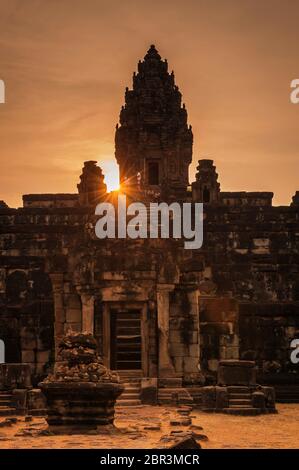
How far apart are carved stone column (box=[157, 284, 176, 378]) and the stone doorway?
814 millimetres

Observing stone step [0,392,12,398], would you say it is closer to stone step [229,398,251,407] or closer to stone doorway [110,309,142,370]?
stone doorway [110,309,142,370]

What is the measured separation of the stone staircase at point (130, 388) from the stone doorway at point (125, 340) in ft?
1.95

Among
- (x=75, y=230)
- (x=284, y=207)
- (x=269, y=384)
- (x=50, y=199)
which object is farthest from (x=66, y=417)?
(x=50, y=199)

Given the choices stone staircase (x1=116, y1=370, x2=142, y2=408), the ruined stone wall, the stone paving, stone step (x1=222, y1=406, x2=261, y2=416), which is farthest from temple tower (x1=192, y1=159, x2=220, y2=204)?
the stone paving

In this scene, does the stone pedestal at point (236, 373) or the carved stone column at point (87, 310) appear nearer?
the stone pedestal at point (236, 373)

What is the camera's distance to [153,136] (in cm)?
4450

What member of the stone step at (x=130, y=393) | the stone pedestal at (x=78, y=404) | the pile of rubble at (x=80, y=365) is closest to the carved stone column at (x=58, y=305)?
the stone step at (x=130, y=393)

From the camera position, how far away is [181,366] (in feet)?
73.4

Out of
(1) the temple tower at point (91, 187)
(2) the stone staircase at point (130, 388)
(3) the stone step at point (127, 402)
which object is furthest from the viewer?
(1) the temple tower at point (91, 187)

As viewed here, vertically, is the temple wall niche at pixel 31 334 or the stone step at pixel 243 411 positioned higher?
the temple wall niche at pixel 31 334

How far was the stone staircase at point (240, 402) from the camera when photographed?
1983 centimetres

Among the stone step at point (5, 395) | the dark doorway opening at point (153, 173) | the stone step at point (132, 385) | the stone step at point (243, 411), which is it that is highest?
the dark doorway opening at point (153, 173)

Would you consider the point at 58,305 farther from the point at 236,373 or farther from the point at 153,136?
the point at 153,136

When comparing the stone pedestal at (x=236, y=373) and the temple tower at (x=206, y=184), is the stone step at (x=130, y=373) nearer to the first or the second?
the stone pedestal at (x=236, y=373)
